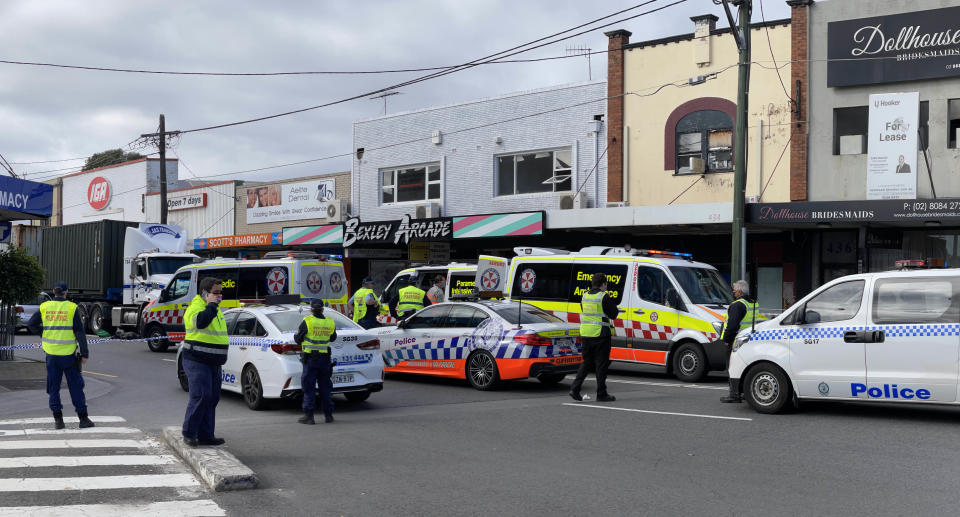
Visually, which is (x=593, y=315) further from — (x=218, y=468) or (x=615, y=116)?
(x=615, y=116)

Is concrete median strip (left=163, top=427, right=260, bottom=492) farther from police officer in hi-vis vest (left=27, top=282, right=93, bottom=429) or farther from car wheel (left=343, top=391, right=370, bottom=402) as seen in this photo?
car wheel (left=343, top=391, right=370, bottom=402)

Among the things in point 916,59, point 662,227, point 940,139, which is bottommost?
point 662,227

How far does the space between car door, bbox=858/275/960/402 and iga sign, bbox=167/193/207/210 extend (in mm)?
33081

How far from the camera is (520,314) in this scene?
1420 cm

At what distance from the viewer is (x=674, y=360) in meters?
15.7

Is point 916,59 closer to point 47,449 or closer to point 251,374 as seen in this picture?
point 251,374

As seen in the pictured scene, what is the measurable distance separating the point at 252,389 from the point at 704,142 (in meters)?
14.3

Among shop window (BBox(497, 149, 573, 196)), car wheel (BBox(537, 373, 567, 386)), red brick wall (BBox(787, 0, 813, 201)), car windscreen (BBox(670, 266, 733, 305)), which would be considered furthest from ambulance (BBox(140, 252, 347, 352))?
red brick wall (BBox(787, 0, 813, 201))

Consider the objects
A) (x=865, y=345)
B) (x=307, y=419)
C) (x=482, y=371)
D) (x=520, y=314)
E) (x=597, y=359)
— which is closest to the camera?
(x=865, y=345)

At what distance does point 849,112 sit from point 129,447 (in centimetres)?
1746

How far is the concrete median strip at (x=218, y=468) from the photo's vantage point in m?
7.36

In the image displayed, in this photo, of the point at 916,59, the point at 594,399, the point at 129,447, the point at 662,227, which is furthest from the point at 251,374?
the point at 916,59

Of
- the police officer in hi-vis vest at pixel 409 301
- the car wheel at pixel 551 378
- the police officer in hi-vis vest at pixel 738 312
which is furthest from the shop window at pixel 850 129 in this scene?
the police officer in hi-vis vest at pixel 409 301

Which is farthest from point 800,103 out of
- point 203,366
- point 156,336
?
point 156,336
